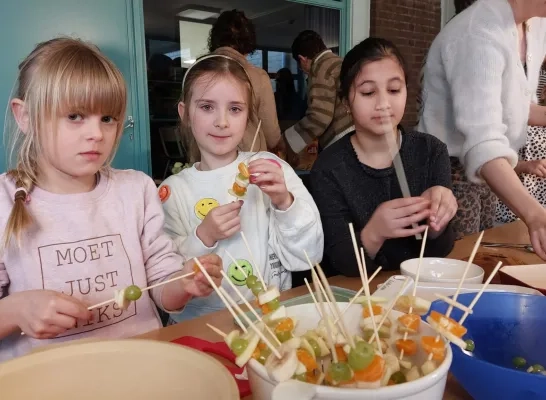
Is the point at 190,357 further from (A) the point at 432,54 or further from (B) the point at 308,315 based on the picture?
(A) the point at 432,54

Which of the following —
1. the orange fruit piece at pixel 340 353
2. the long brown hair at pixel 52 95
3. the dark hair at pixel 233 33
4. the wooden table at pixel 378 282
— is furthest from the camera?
the dark hair at pixel 233 33

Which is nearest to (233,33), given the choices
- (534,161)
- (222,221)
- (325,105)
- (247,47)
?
(247,47)

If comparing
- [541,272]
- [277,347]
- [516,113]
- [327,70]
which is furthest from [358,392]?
[327,70]

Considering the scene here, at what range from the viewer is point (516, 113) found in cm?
164

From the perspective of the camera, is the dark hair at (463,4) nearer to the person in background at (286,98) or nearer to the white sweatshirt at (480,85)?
the white sweatshirt at (480,85)

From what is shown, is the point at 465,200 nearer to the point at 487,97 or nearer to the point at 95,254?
the point at 487,97

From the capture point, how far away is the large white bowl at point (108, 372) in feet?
1.66


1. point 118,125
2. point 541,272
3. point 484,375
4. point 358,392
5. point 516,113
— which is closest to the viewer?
point 358,392

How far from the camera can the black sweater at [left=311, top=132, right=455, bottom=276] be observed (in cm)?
135

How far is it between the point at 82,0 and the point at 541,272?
2956 millimetres

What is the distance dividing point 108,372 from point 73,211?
666 millimetres

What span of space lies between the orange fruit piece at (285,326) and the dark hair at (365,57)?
1.00m

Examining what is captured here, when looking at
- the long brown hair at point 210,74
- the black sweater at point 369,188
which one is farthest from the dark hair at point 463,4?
the long brown hair at point 210,74

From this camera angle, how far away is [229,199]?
4.76 ft
